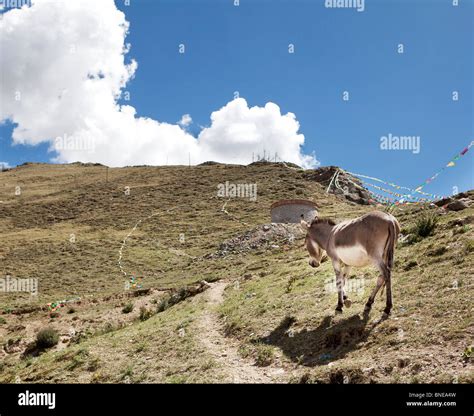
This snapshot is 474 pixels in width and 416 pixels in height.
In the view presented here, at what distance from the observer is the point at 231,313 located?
1644 cm

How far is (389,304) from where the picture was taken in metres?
10.5

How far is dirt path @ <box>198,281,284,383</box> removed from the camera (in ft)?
31.2

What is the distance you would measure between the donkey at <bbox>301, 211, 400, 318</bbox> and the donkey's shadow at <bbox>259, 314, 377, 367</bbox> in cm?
75

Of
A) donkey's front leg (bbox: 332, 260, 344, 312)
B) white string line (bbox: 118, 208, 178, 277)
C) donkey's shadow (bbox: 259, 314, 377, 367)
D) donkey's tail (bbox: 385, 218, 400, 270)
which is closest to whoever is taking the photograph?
donkey's shadow (bbox: 259, 314, 377, 367)

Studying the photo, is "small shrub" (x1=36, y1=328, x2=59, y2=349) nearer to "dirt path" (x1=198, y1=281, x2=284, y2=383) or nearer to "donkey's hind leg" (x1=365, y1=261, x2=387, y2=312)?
"dirt path" (x1=198, y1=281, x2=284, y2=383)

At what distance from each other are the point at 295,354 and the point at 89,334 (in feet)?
52.9

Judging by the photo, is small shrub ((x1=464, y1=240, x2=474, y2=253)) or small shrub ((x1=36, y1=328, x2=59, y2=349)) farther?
small shrub ((x1=36, y1=328, x2=59, y2=349))

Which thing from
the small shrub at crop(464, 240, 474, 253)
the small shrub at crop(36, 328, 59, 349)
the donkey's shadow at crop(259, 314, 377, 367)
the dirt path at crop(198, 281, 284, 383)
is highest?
the small shrub at crop(464, 240, 474, 253)

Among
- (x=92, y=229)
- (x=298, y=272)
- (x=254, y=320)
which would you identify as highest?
(x=92, y=229)

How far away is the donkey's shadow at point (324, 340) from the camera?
969 cm

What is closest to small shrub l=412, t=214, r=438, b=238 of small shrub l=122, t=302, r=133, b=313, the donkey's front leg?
the donkey's front leg

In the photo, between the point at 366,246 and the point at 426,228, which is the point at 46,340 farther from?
the point at 426,228

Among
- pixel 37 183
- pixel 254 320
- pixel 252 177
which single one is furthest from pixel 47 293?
pixel 37 183

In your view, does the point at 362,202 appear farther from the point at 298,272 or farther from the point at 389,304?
the point at 389,304
